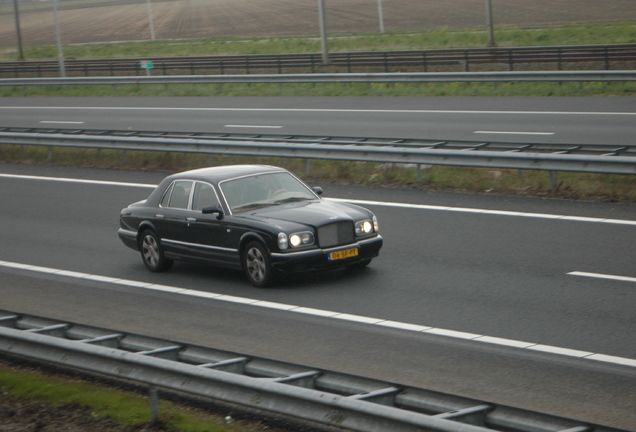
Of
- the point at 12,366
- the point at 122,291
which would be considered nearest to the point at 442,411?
the point at 12,366

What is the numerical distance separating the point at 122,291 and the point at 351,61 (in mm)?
32182

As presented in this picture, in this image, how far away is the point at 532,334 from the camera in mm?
8383

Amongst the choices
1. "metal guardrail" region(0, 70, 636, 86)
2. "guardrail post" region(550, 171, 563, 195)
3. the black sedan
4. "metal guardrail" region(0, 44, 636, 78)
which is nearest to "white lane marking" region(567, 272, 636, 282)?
the black sedan

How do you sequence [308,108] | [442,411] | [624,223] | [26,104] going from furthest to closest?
1. [26,104]
2. [308,108]
3. [624,223]
4. [442,411]

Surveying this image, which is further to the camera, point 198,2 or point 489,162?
point 198,2

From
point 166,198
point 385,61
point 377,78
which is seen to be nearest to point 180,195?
point 166,198

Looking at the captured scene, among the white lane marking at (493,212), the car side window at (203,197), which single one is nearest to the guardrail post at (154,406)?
the car side window at (203,197)

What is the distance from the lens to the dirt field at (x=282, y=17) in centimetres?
6775

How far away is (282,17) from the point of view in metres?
89.8

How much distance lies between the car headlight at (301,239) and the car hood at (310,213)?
5.7 inches

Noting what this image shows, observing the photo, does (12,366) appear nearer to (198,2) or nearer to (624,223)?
(624,223)

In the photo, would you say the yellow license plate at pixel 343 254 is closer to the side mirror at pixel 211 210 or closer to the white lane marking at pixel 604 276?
the side mirror at pixel 211 210

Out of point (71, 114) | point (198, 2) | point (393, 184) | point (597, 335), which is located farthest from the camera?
point (198, 2)

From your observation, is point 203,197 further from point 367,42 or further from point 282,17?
point 282,17
